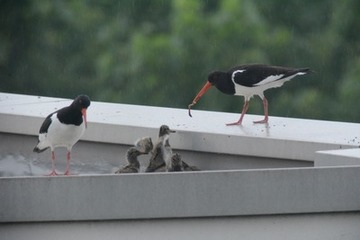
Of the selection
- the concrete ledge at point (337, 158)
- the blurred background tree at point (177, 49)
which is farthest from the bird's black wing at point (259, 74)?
the blurred background tree at point (177, 49)

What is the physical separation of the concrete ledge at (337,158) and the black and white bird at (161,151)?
1.16 m

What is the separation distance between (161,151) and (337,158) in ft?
4.44

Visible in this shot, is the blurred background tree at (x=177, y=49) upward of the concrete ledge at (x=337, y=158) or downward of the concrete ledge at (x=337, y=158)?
downward

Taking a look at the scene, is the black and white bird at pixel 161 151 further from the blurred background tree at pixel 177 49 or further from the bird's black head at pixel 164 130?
the blurred background tree at pixel 177 49

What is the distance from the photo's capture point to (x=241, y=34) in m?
27.8

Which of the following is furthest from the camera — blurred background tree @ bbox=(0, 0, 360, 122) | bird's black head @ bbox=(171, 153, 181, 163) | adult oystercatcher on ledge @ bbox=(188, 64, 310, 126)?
blurred background tree @ bbox=(0, 0, 360, 122)

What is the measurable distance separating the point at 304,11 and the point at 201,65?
15.7ft

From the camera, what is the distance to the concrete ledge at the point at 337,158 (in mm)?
8328

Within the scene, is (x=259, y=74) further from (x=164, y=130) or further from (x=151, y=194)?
(x=151, y=194)

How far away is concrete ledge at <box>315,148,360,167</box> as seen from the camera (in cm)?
833

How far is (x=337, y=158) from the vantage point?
8391 mm

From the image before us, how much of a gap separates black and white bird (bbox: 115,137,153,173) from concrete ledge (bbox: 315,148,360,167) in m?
1.40

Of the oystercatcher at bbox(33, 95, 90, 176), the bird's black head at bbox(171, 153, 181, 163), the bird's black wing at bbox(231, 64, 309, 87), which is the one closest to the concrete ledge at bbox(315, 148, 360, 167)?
the bird's black head at bbox(171, 153, 181, 163)

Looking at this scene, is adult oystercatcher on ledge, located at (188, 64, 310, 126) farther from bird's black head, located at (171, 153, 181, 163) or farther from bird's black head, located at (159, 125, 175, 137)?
bird's black head, located at (171, 153, 181, 163)
